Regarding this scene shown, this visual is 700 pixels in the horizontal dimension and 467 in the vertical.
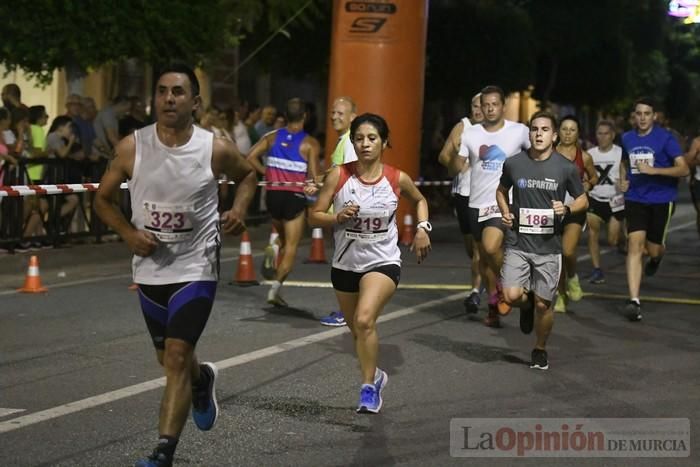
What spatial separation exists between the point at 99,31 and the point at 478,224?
326 inches

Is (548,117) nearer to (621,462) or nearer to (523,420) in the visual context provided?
(523,420)

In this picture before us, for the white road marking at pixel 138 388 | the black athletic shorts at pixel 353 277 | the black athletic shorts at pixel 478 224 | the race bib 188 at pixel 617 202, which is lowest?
the white road marking at pixel 138 388

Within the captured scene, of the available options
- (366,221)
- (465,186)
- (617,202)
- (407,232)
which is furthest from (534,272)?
(407,232)

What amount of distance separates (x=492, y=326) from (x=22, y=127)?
728cm

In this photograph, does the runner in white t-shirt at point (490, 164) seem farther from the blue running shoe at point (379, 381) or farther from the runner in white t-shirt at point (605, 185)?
the runner in white t-shirt at point (605, 185)

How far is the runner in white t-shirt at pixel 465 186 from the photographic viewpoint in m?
12.6

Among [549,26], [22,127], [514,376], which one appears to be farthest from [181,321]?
[549,26]

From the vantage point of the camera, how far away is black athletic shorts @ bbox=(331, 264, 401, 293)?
8844 millimetres

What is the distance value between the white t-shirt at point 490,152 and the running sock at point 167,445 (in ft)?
19.5

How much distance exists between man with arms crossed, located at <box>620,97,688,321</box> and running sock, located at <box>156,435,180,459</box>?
7214 mm

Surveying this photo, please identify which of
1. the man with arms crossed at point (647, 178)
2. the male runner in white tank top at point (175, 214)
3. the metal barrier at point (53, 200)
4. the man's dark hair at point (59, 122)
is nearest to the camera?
the male runner in white tank top at point (175, 214)

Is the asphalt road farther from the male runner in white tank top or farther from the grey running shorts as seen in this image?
the male runner in white tank top

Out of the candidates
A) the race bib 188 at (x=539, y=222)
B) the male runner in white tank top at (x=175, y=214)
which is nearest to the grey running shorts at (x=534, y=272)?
the race bib 188 at (x=539, y=222)

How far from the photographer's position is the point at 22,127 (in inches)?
676
